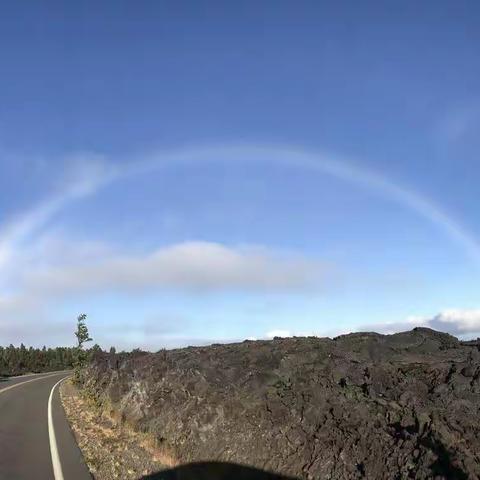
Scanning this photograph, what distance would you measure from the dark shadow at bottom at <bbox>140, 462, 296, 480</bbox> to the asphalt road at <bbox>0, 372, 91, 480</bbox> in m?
1.60

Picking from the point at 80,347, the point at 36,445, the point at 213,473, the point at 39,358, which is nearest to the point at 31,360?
the point at 39,358

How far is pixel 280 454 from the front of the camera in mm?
10133

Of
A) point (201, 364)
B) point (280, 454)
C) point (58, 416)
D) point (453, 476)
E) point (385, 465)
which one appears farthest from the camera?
point (58, 416)

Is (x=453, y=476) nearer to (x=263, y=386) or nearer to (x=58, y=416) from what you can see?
(x=263, y=386)

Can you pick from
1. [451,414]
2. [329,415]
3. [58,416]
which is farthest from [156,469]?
[58,416]

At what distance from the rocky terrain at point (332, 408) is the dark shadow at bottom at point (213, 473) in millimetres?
145

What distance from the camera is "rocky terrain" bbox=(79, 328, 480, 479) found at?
844 centimetres

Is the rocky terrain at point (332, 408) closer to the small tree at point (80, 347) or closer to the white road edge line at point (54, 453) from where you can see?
the white road edge line at point (54, 453)

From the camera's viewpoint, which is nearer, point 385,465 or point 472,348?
point 385,465

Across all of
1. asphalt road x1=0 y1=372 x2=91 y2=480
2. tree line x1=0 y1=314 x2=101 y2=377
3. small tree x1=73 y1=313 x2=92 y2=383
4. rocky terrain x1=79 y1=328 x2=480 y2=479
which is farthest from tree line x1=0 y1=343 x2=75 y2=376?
rocky terrain x1=79 y1=328 x2=480 y2=479

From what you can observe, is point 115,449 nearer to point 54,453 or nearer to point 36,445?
point 54,453

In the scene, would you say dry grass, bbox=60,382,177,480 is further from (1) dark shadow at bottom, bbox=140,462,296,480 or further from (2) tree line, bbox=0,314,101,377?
(2) tree line, bbox=0,314,101,377

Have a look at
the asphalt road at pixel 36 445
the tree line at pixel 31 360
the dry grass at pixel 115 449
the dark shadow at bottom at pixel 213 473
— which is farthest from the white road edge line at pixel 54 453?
the tree line at pixel 31 360

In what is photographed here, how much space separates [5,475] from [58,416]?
31.7 ft
